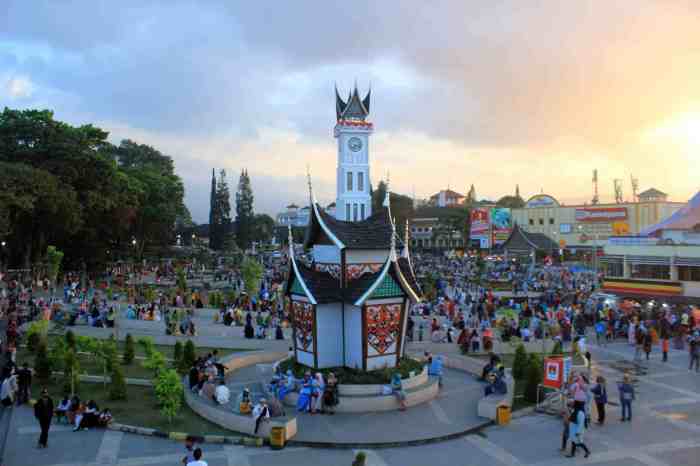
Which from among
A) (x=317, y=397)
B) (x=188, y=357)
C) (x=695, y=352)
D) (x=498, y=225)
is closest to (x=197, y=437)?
(x=317, y=397)

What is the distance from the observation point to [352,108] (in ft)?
85.9

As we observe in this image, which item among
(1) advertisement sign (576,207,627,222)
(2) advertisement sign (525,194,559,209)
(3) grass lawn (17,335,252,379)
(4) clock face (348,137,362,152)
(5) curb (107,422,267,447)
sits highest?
(2) advertisement sign (525,194,559,209)

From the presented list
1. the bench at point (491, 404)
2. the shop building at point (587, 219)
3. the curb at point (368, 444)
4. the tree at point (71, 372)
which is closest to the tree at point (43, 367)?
the tree at point (71, 372)

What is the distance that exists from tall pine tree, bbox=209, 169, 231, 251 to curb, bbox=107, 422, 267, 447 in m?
72.1

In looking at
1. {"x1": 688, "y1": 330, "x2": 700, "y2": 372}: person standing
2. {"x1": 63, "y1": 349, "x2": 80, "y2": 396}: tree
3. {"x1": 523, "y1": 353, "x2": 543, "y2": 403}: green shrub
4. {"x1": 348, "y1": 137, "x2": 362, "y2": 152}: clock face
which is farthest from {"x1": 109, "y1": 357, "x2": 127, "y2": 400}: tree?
{"x1": 688, "y1": 330, "x2": 700, "y2": 372}: person standing

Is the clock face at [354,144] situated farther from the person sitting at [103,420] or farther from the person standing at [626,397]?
the person sitting at [103,420]

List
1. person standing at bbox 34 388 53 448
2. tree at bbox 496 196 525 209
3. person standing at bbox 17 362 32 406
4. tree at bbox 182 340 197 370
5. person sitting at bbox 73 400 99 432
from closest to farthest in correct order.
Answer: person standing at bbox 34 388 53 448 < person sitting at bbox 73 400 99 432 < person standing at bbox 17 362 32 406 < tree at bbox 182 340 197 370 < tree at bbox 496 196 525 209

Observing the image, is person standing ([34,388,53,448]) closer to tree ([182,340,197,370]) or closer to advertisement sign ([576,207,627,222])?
tree ([182,340,197,370])

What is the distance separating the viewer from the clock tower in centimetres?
2538

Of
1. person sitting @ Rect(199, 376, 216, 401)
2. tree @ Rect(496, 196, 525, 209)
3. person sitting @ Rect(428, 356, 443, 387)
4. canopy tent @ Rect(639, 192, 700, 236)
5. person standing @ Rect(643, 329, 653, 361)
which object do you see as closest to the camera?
person sitting @ Rect(199, 376, 216, 401)

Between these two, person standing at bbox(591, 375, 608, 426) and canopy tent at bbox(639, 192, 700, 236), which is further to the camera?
canopy tent at bbox(639, 192, 700, 236)

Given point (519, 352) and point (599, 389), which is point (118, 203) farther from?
point (599, 389)

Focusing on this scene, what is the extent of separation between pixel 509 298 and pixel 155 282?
29.4 meters

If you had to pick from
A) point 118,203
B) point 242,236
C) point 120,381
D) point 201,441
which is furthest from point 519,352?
point 242,236
